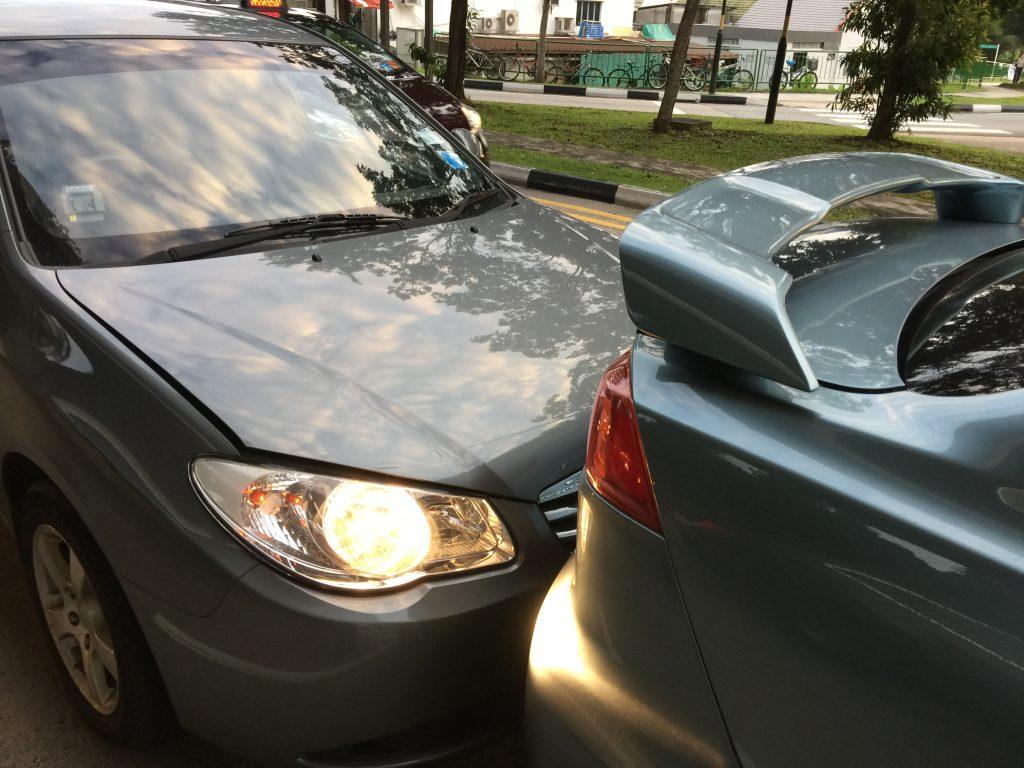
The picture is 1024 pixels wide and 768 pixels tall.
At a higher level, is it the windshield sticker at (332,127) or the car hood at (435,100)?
the windshield sticker at (332,127)

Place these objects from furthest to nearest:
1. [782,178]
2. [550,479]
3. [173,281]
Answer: [173,281], [550,479], [782,178]

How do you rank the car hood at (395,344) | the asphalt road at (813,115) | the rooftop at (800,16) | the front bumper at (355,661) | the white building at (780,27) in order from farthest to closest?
1. the rooftop at (800,16)
2. the white building at (780,27)
3. the asphalt road at (813,115)
4. the car hood at (395,344)
5. the front bumper at (355,661)

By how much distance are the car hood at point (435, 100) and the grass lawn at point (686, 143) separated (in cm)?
117

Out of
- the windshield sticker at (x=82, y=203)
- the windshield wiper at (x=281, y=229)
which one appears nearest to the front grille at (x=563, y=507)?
the windshield wiper at (x=281, y=229)

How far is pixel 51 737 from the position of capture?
2275 mm

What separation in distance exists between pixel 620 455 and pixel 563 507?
1.92 ft

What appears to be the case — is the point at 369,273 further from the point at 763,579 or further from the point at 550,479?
the point at 763,579

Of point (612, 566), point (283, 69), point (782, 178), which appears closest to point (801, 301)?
point (782, 178)

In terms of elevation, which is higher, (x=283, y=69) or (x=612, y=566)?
(x=283, y=69)

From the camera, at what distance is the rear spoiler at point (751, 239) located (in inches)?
49.6

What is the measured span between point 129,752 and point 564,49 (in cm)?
4043

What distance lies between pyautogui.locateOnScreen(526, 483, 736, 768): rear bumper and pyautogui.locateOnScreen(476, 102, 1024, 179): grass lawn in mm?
8122

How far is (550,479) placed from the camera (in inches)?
76.2

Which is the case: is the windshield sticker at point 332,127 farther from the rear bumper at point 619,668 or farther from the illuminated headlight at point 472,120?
the illuminated headlight at point 472,120
